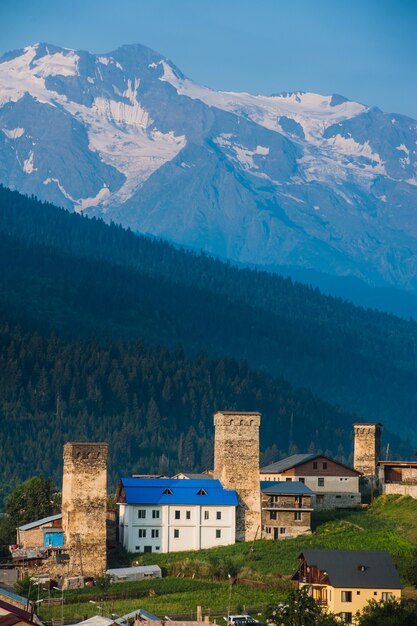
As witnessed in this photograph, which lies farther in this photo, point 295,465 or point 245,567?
point 295,465

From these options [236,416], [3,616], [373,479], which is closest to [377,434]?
[373,479]

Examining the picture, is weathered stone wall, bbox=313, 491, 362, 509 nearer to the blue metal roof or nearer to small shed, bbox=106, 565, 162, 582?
the blue metal roof

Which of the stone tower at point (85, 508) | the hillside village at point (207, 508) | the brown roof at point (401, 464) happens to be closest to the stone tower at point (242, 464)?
the hillside village at point (207, 508)

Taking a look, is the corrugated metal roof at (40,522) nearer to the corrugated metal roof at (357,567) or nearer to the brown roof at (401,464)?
the corrugated metal roof at (357,567)

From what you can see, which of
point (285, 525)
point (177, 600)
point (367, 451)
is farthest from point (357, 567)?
point (367, 451)

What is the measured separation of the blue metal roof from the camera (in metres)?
134

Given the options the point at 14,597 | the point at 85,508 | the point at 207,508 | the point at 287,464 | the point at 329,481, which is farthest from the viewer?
the point at 287,464

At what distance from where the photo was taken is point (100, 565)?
125750mm

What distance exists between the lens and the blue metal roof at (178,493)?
134 m

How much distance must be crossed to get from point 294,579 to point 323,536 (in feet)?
47.3

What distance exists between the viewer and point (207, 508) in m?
134

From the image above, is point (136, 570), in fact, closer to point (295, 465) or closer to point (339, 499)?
point (339, 499)

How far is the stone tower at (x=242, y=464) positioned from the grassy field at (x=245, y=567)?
2.55 meters

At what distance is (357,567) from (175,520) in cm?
2501
